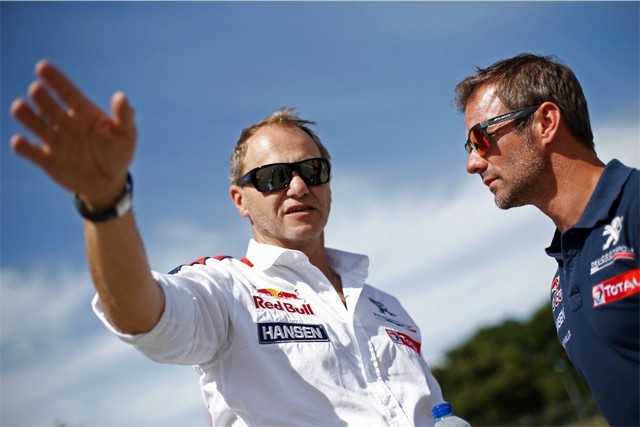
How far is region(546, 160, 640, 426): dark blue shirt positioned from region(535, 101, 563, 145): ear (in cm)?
45

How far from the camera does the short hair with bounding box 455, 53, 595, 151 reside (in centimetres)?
423

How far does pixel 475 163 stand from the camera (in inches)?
173

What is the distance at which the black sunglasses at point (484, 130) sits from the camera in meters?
4.23

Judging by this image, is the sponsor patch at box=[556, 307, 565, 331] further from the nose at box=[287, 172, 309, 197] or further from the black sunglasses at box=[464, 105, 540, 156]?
the nose at box=[287, 172, 309, 197]

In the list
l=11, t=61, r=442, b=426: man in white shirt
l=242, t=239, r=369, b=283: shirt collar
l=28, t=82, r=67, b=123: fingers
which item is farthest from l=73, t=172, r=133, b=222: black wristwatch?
l=242, t=239, r=369, b=283: shirt collar

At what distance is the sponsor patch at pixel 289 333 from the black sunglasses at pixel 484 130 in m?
1.60

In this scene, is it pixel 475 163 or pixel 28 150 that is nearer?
pixel 28 150

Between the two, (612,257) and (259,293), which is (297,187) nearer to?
(259,293)

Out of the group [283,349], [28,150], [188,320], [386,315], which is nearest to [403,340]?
[386,315]

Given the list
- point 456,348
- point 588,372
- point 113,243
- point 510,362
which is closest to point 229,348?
point 113,243

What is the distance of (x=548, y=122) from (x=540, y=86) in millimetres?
270

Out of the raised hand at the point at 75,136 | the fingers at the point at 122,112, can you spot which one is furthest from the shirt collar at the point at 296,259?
the fingers at the point at 122,112

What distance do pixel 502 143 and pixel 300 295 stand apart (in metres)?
1.75

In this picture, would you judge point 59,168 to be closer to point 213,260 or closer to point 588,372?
point 213,260
